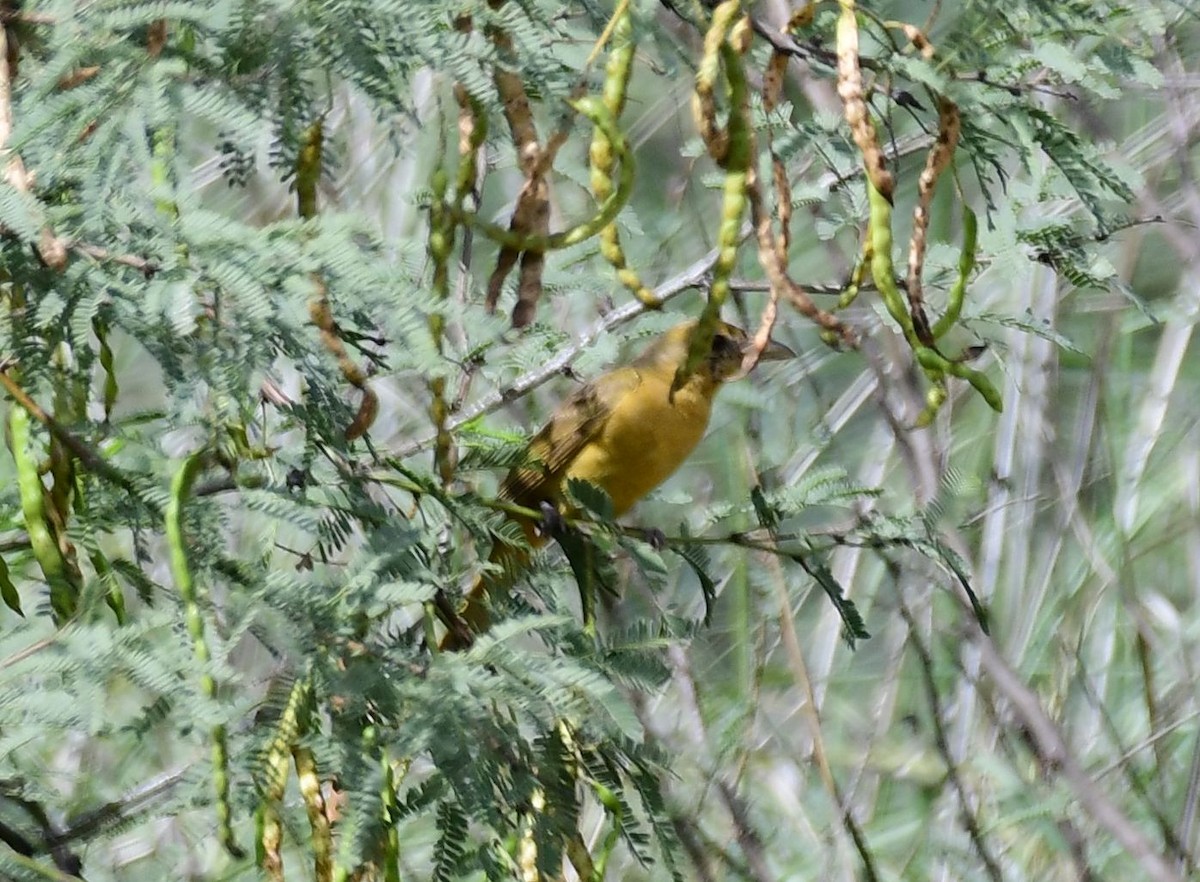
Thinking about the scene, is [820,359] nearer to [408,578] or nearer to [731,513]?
[731,513]

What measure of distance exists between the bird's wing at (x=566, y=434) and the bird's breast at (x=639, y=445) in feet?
0.07

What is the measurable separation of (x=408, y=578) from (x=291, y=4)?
55 centimetres

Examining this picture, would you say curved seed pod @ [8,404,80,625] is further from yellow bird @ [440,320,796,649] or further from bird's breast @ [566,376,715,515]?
bird's breast @ [566,376,715,515]

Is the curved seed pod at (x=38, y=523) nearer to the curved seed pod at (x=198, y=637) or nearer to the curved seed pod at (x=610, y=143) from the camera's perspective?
the curved seed pod at (x=198, y=637)

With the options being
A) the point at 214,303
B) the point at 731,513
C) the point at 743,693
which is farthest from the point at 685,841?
the point at 214,303

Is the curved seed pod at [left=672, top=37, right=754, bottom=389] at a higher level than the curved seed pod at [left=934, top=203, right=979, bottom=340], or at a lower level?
higher

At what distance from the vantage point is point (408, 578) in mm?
1546

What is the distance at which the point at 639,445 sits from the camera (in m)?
3.26

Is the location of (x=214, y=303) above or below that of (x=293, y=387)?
above

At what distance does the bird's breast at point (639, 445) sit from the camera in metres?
3.24

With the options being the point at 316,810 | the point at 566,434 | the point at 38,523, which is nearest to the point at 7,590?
the point at 38,523

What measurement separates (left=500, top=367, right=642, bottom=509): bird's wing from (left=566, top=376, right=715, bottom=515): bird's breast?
0.8 inches

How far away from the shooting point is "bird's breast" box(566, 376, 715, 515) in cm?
324

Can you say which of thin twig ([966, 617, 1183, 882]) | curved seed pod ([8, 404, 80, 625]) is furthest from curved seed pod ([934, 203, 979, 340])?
thin twig ([966, 617, 1183, 882])
